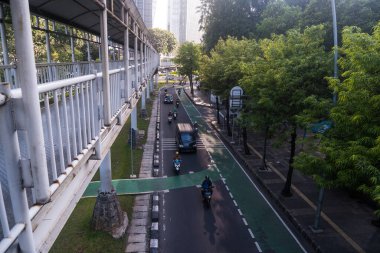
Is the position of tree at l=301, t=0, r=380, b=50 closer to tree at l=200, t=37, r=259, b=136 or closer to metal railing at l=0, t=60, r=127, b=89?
tree at l=200, t=37, r=259, b=136

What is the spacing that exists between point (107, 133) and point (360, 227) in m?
10.3

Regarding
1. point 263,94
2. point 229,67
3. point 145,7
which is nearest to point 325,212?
point 263,94

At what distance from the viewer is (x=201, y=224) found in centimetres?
1148

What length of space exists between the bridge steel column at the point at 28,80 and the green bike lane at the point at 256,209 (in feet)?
30.4

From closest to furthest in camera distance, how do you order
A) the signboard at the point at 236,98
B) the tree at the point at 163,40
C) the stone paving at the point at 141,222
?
the stone paving at the point at 141,222, the signboard at the point at 236,98, the tree at the point at 163,40

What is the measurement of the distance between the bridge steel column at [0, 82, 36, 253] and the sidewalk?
9846 millimetres

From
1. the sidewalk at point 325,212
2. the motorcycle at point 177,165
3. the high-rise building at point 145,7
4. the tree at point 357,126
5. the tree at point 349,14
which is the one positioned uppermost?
the high-rise building at point 145,7

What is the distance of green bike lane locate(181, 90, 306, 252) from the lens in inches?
412

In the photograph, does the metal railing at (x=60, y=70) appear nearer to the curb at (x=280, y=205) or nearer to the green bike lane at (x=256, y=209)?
the green bike lane at (x=256, y=209)

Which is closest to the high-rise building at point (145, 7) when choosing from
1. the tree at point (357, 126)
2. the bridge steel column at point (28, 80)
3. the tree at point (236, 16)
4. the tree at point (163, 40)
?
the tree at point (236, 16)

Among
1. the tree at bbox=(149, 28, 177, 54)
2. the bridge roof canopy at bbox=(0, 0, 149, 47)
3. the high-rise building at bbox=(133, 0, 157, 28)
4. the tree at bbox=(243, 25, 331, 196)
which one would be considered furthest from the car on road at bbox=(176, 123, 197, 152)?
the tree at bbox=(149, 28, 177, 54)

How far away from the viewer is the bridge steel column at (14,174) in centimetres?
208

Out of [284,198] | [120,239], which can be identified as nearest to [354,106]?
[284,198]

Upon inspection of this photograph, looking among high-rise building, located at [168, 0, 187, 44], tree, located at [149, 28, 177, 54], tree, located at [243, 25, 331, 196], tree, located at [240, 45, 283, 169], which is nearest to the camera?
tree, located at [243, 25, 331, 196]
